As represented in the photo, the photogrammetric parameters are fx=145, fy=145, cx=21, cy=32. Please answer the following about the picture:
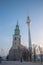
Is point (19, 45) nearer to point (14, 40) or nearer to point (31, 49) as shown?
point (14, 40)

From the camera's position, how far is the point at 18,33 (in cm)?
3309

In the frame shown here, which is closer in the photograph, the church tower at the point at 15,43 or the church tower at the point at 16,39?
the church tower at the point at 15,43

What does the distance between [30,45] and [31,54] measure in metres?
2.62

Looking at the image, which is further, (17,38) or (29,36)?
(17,38)

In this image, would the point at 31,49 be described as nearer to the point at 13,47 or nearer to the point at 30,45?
the point at 30,45

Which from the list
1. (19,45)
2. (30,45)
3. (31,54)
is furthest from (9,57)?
(30,45)

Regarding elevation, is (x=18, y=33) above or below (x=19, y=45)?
above

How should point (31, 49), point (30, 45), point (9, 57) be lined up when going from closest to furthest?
point (30, 45) < point (31, 49) < point (9, 57)

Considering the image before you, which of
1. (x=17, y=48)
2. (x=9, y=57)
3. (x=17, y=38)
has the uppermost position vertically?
(x=17, y=38)

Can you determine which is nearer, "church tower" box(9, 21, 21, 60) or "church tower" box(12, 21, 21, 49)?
"church tower" box(9, 21, 21, 60)

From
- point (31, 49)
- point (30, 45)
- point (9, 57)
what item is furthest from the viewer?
point (9, 57)

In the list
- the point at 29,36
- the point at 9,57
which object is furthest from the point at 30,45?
the point at 9,57

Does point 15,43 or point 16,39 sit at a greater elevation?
point 16,39

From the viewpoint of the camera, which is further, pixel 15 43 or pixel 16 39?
pixel 16 39
